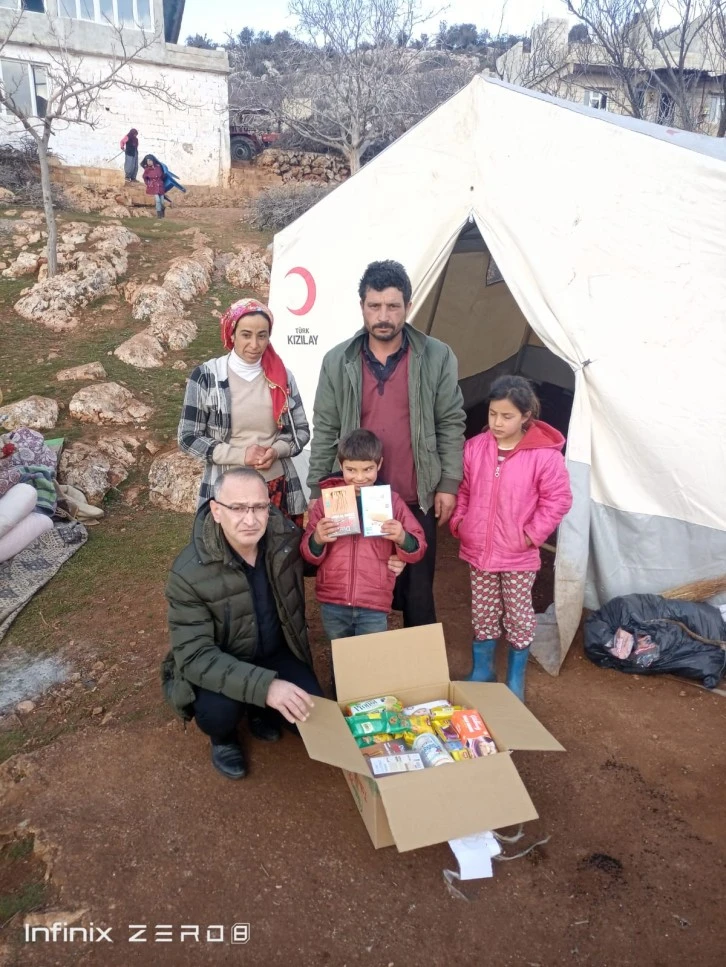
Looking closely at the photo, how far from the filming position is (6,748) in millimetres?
3037

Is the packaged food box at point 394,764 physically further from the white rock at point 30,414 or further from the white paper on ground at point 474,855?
the white rock at point 30,414

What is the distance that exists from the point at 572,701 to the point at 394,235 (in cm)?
279

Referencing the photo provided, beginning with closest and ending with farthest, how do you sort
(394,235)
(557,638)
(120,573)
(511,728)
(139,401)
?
1. (511,728)
2. (557,638)
3. (394,235)
4. (120,573)
5. (139,401)

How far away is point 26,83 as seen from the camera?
52.5 feet

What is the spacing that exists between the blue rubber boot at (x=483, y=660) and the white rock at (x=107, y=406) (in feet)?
14.2

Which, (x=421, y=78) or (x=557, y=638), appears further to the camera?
(x=421, y=78)

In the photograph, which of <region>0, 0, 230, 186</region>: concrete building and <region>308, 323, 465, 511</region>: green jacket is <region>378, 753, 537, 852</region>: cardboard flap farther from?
<region>0, 0, 230, 186</region>: concrete building

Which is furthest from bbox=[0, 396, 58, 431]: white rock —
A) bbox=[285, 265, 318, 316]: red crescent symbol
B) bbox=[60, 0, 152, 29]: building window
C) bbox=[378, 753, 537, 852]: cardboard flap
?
bbox=[60, 0, 152, 29]: building window

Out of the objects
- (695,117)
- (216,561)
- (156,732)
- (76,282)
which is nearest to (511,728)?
(216,561)

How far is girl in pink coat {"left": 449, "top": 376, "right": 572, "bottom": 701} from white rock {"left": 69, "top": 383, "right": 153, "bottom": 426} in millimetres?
4173

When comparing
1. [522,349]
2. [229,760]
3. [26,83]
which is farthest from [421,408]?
[26,83]

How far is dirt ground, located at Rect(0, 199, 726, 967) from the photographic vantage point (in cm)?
212

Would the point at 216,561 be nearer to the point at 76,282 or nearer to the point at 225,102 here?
the point at 76,282

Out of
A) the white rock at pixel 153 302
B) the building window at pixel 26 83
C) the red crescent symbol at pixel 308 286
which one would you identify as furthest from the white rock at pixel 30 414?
the building window at pixel 26 83
